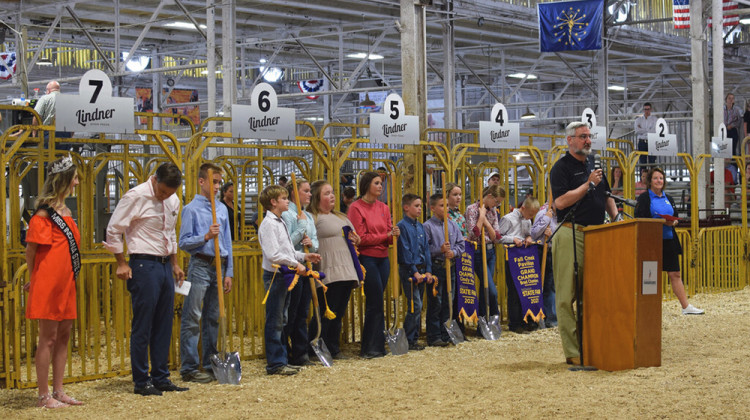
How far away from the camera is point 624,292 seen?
701 centimetres

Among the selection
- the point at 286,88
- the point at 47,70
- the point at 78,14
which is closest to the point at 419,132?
the point at 78,14

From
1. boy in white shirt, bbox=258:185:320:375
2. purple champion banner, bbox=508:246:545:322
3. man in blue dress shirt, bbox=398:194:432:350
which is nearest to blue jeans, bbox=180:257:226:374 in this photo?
boy in white shirt, bbox=258:185:320:375

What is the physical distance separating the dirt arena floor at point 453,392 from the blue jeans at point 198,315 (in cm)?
31

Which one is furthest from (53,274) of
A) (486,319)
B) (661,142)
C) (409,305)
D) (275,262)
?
(661,142)

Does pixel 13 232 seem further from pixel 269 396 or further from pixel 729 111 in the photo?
pixel 729 111

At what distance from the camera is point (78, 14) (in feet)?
74.5

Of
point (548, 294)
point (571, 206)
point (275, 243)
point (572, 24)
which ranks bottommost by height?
point (548, 294)

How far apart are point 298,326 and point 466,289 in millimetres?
2294

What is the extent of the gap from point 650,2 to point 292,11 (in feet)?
36.2

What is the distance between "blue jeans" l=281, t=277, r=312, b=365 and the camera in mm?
8055

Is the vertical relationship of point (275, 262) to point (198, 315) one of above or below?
above

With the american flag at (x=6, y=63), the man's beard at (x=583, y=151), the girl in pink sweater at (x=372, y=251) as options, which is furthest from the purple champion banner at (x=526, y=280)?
the american flag at (x=6, y=63)

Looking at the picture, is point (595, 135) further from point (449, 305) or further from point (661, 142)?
point (449, 305)

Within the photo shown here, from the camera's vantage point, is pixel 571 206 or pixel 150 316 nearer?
pixel 150 316
